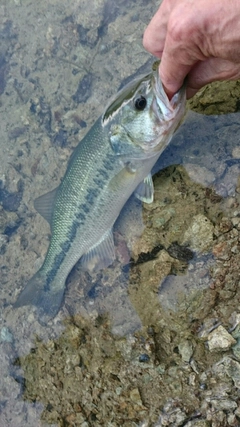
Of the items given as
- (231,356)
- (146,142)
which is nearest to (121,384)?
(231,356)

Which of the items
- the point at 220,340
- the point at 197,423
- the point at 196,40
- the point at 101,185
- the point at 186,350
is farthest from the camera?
the point at 101,185

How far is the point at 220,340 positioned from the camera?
11.3 ft

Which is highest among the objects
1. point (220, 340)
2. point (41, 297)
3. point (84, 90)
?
point (84, 90)

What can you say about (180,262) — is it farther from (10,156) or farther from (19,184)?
(10,156)

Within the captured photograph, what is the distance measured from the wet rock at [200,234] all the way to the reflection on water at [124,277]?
0.04 feet

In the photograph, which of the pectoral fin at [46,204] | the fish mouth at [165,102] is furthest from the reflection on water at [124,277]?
the fish mouth at [165,102]

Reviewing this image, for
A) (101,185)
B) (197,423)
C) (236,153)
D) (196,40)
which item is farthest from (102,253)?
(196,40)

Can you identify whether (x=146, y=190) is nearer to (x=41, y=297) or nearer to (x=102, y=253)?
(x=102, y=253)

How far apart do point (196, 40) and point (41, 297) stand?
305cm

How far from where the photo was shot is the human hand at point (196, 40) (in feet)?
8.57

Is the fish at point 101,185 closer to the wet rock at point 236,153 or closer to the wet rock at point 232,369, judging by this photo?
the wet rock at point 236,153

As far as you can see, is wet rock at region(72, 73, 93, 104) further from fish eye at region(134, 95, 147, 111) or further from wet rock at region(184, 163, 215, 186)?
wet rock at region(184, 163, 215, 186)

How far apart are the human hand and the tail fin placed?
2.39 m

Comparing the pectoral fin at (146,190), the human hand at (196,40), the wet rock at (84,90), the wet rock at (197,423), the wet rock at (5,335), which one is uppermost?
the human hand at (196,40)
